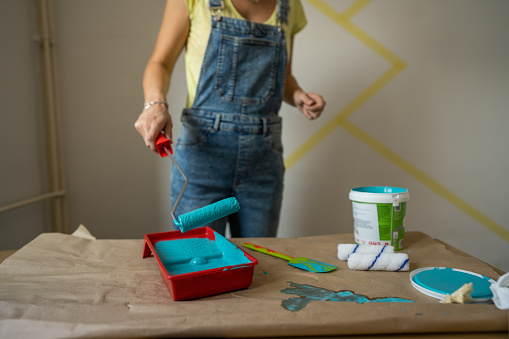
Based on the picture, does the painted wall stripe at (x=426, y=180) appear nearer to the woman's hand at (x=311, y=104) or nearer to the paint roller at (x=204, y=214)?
the woman's hand at (x=311, y=104)

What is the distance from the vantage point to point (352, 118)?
1554 mm

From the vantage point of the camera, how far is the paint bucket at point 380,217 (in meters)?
0.76

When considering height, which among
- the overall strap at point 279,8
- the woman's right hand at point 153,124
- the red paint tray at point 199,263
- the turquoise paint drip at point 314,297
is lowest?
the turquoise paint drip at point 314,297

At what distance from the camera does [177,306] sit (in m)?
0.53

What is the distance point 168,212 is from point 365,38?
1.02 meters

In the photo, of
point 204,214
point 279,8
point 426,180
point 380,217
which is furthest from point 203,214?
point 426,180

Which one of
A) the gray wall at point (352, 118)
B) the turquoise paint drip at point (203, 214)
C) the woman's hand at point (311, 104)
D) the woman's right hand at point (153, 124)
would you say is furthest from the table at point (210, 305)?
the gray wall at point (352, 118)

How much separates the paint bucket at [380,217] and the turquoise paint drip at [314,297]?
0.21 m

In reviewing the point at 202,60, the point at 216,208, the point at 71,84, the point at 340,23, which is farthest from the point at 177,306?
the point at 340,23

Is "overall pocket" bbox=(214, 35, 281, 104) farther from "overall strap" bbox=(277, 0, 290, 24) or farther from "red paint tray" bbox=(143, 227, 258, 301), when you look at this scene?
"red paint tray" bbox=(143, 227, 258, 301)

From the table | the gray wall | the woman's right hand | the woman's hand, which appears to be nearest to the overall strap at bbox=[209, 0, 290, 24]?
the woman's hand

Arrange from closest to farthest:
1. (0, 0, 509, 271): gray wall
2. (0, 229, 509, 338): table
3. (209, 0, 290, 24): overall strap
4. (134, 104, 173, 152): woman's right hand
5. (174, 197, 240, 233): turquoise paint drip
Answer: (0, 229, 509, 338): table
(174, 197, 240, 233): turquoise paint drip
(134, 104, 173, 152): woman's right hand
(209, 0, 290, 24): overall strap
(0, 0, 509, 271): gray wall

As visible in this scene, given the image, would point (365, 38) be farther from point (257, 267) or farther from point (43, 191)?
point (43, 191)

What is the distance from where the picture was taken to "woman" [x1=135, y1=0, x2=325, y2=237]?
3.14 ft
